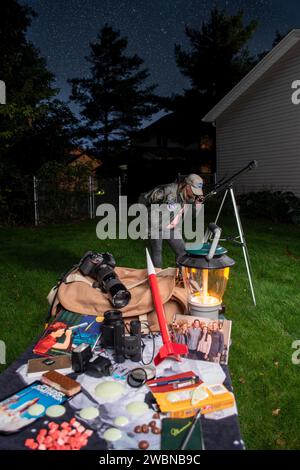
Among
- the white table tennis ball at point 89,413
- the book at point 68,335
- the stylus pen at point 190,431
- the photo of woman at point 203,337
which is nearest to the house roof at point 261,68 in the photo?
the photo of woman at point 203,337

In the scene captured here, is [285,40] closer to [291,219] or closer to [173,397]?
[291,219]

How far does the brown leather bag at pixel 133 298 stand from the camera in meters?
2.71

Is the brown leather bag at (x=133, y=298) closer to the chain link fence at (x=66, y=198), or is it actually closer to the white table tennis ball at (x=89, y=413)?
the white table tennis ball at (x=89, y=413)

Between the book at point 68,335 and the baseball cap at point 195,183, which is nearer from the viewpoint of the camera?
the book at point 68,335

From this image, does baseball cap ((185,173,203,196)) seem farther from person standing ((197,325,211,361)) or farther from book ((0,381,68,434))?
book ((0,381,68,434))

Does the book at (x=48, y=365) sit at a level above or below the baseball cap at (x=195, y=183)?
below

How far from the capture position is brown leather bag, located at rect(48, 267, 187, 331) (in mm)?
2711

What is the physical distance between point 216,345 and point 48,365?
99cm

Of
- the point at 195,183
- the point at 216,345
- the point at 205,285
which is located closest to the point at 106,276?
the point at 205,285

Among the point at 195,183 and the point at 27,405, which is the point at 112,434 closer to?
the point at 27,405

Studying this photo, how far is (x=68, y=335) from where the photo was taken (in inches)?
95.0

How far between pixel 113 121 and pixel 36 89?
→ 14562mm

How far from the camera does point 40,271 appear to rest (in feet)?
22.6
